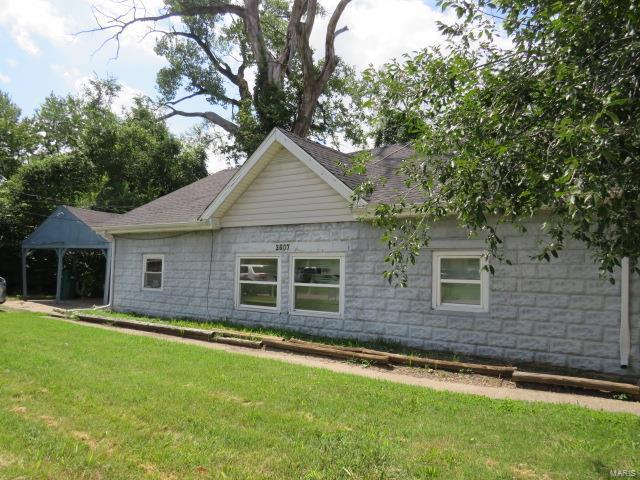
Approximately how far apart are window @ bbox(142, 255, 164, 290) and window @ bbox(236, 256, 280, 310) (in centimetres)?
339

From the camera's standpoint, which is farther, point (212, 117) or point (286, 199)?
point (212, 117)

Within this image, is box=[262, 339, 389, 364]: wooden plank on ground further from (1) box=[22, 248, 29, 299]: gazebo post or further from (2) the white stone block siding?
(1) box=[22, 248, 29, 299]: gazebo post

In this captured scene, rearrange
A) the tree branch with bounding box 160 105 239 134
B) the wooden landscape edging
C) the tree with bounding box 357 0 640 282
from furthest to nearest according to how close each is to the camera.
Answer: the tree branch with bounding box 160 105 239 134, the wooden landscape edging, the tree with bounding box 357 0 640 282

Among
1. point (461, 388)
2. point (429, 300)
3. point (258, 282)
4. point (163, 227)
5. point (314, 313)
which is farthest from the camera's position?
point (163, 227)

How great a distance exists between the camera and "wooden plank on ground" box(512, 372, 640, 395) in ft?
22.4

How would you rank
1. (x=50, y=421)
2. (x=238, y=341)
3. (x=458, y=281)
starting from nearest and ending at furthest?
(x=50, y=421), (x=458, y=281), (x=238, y=341)

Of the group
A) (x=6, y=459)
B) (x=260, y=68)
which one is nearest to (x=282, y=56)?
(x=260, y=68)

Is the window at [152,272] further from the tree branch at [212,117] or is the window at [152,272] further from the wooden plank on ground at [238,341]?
A: the tree branch at [212,117]

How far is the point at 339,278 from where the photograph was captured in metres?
11.4

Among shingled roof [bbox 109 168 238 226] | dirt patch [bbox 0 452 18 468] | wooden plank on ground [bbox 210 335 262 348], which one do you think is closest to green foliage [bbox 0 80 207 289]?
shingled roof [bbox 109 168 238 226]

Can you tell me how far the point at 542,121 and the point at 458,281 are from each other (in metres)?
5.79

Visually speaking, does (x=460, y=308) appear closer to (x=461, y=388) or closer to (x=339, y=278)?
(x=461, y=388)

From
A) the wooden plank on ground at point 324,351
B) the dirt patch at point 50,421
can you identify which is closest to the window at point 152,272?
the wooden plank on ground at point 324,351

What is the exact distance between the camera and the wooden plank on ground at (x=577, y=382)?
269 inches
